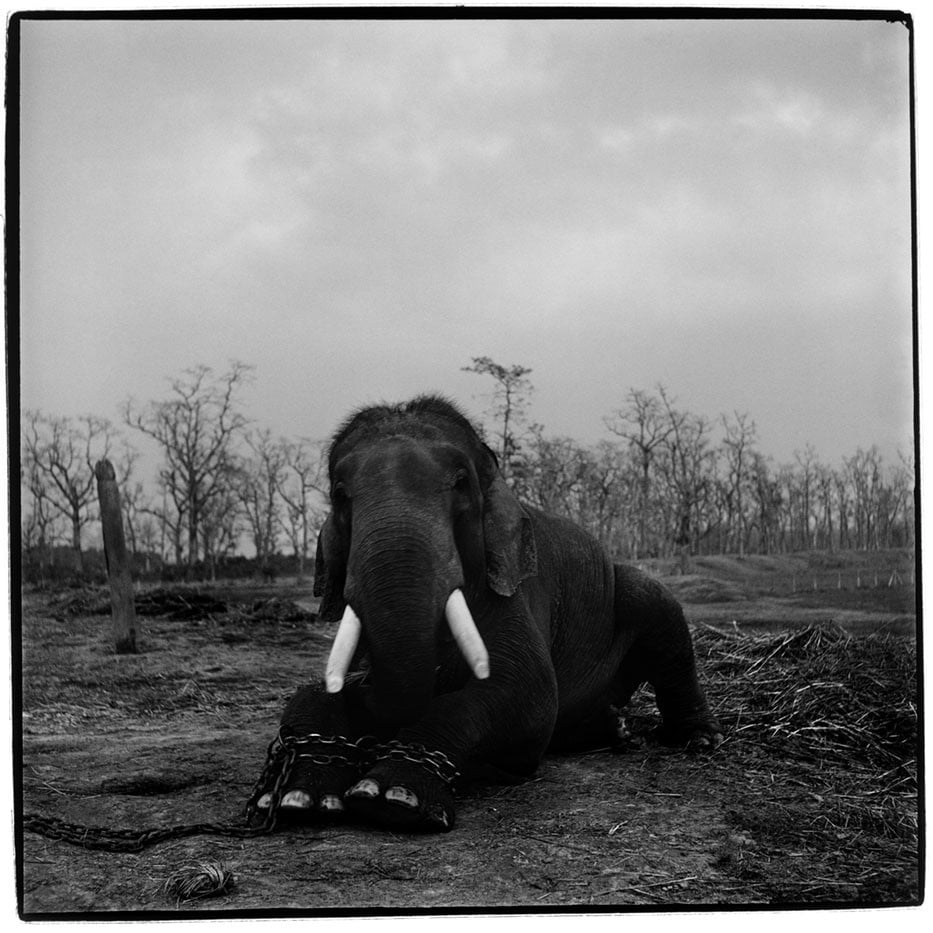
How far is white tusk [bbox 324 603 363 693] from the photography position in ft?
18.9

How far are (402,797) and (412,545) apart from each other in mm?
1164

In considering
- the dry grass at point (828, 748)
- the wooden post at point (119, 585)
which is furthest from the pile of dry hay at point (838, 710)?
the wooden post at point (119, 585)

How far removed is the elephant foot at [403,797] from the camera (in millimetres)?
5340

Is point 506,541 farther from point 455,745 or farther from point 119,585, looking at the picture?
point 119,585

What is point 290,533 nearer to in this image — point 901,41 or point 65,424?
point 65,424

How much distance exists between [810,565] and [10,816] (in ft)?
19.2

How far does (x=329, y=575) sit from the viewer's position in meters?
6.51

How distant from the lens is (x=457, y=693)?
597 cm

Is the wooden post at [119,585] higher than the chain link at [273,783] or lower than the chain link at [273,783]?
higher

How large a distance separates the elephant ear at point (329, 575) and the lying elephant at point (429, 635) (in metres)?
0.01

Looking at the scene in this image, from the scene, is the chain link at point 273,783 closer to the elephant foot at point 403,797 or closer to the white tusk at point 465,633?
the elephant foot at point 403,797

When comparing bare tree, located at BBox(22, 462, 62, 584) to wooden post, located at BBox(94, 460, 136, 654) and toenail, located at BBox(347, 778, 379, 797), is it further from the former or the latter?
toenail, located at BBox(347, 778, 379, 797)

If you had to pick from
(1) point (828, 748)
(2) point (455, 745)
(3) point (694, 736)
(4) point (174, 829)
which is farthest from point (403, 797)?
(1) point (828, 748)

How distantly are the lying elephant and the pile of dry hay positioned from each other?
17.3 inches
